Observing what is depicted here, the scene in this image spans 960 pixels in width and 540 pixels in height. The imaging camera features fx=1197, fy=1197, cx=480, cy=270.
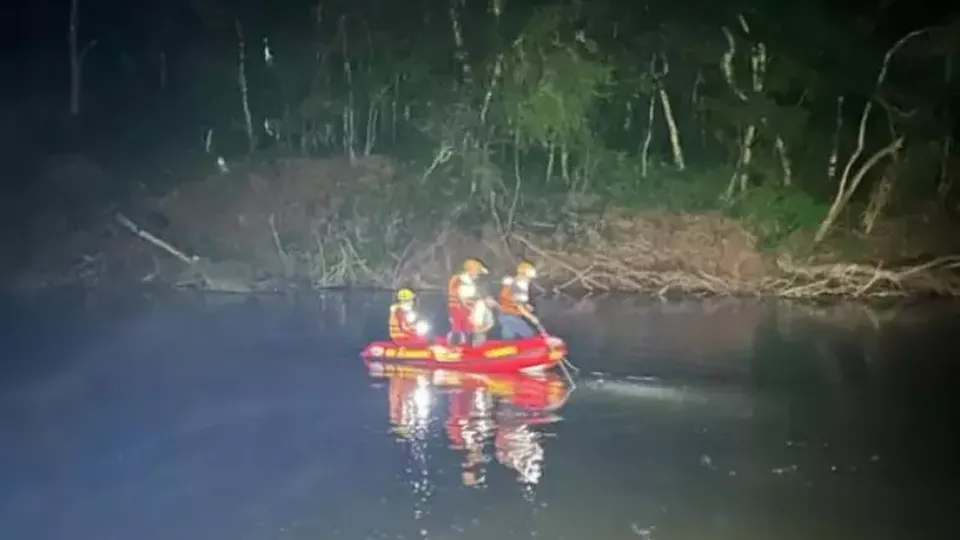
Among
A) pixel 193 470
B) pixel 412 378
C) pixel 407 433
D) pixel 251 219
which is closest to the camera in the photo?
pixel 193 470

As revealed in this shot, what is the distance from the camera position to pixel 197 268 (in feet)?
21.8

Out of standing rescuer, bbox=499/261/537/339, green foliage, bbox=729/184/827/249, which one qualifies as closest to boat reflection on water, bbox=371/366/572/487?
standing rescuer, bbox=499/261/537/339

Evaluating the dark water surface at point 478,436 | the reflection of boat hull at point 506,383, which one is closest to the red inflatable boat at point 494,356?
the reflection of boat hull at point 506,383

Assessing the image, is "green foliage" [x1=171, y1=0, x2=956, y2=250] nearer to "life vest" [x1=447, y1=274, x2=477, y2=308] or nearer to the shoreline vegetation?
the shoreline vegetation

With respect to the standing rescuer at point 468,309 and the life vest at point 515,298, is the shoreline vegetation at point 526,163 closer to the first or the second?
the life vest at point 515,298

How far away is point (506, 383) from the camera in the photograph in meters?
4.69

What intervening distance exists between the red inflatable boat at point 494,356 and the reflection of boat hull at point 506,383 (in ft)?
0.09

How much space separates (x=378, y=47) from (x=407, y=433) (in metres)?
3.18

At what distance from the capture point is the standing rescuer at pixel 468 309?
4.91 metres

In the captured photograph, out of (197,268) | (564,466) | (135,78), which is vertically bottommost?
(564,466)

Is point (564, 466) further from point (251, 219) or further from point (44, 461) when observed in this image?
point (251, 219)

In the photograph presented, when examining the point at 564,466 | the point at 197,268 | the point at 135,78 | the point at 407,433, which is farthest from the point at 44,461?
the point at 135,78

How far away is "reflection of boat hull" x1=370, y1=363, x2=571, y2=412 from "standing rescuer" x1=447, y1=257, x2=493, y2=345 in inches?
7.3

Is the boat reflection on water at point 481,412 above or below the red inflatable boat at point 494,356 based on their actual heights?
below
